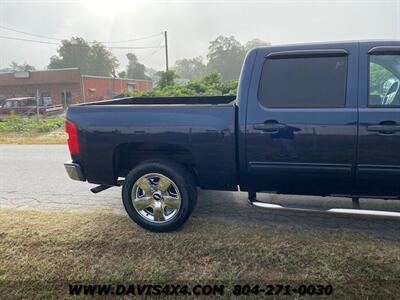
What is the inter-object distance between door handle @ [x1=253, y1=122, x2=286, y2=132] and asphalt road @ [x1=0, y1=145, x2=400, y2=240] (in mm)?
1171

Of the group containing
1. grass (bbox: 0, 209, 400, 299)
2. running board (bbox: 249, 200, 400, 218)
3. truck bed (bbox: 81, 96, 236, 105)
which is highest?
truck bed (bbox: 81, 96, 236, 105)

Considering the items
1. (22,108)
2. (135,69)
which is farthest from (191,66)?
(22,108)

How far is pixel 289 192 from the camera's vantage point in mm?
3506

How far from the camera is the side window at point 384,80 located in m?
3.15

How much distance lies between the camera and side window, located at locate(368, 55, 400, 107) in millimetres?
3152

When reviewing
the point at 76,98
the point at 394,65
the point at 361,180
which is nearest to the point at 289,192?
the point at 361,180

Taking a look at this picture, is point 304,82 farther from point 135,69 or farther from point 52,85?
point 135,69

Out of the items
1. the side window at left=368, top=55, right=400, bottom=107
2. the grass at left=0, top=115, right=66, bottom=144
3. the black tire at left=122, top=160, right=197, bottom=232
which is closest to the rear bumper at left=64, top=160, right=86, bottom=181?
the black tire at left=122, top=160, right=197, bottom=232

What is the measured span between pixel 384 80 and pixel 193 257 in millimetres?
2476

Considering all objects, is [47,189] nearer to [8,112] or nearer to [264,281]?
[264,281]

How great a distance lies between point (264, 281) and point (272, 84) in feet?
6.00

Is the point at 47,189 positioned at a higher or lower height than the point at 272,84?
lower

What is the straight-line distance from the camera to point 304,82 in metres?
3.29

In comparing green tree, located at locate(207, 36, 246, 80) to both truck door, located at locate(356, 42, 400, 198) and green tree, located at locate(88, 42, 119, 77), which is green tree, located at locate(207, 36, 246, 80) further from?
truck door, located at locate(356, 42, 400, 198)
